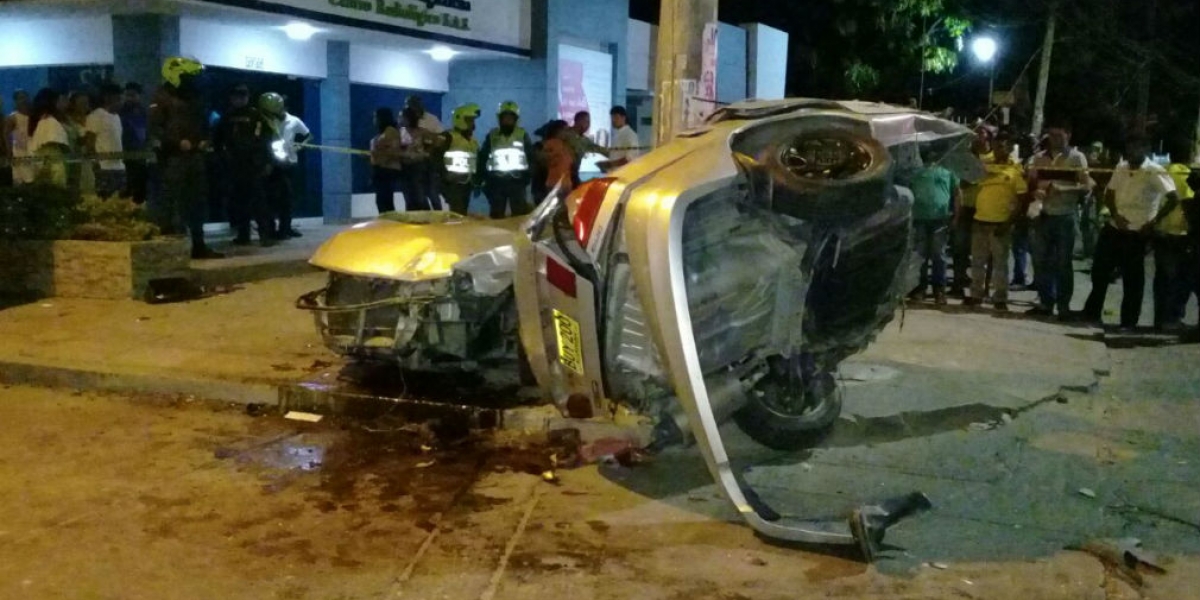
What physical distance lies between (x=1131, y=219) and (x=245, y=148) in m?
8.65

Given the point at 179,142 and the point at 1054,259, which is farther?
the point at 179,142

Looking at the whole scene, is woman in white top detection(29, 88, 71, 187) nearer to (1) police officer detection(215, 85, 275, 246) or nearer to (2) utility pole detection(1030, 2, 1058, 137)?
(1) police officer detection(215, 85, 275, 246)

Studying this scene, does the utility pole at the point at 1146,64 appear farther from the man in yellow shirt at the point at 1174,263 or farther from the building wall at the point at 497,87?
the man in yellow shirt at the point at 1174,263

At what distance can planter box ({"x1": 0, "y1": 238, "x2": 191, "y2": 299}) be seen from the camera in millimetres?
10344

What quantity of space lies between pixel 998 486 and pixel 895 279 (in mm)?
1156

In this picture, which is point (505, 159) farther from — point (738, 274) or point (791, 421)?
point (738, 274)

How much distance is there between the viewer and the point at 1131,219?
10250 mm

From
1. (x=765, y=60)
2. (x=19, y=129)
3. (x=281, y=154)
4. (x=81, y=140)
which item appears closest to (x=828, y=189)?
(x=281, y=154)

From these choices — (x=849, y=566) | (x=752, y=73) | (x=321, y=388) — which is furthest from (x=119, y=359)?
(x=752, y=73)

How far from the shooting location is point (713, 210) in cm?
538

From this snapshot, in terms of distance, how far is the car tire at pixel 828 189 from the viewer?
17.3 feet

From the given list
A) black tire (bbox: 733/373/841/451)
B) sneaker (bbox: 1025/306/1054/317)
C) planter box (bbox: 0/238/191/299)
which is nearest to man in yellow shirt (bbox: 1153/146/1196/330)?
sneaker (bbox: 1025/306/1054/317)

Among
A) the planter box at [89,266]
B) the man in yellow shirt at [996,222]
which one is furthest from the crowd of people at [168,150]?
the man in yellow shirt at [996,222]

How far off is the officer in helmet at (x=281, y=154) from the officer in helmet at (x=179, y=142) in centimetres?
111
